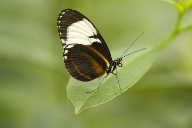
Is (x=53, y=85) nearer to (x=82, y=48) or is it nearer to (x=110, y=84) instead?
(x=82, y=48)

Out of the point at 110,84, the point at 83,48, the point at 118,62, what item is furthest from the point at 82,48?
the point at 110,84

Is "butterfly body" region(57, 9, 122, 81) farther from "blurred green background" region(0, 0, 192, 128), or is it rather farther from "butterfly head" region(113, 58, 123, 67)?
"blurred green background" region(0, 0, 192, 128)

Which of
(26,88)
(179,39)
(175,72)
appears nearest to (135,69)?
(175,72)

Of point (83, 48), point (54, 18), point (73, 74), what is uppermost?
point (54, 18)

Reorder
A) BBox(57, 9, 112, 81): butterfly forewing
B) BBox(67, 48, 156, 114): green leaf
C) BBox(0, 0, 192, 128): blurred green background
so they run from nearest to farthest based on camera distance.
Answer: BBox(67, 48, 156, 114): green leaf
BBox(57, 9, 112, 81): butterfly forewing
BBox(0, 0, 192, 128): blurred green background

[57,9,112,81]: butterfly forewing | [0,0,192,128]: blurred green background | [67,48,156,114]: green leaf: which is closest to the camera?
[67,48,156,114]: green leaf

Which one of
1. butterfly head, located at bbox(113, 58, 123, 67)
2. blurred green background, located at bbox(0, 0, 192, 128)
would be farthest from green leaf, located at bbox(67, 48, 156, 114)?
blurred green background, located at bbox(0, 0, 192, 128)

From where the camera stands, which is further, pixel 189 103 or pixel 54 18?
pixel 189 103

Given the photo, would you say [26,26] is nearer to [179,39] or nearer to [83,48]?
[83,48]
